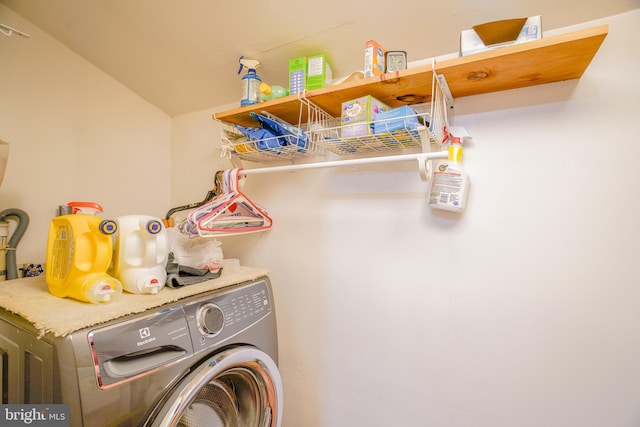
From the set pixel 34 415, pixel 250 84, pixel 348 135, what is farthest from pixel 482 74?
pixel 34 415

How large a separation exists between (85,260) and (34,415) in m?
0.37

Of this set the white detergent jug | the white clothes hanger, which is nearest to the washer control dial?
the white detergent jug

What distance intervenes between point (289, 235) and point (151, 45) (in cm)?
109

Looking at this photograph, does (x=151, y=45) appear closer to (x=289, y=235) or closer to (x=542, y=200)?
(x=289, y=235)

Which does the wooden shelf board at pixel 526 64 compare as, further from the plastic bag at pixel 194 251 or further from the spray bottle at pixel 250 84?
the plastic bag at pixel 194 251

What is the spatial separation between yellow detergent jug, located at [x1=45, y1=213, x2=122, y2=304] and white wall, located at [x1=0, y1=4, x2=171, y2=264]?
2.49ft

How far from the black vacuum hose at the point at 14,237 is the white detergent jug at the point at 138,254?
2.51 ft

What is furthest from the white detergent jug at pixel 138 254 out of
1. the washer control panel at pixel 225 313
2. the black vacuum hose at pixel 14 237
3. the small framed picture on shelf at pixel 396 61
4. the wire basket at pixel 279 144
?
the small framed picture on shelf at pixel 396 61

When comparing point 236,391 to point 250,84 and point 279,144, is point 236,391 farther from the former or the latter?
point 250,84

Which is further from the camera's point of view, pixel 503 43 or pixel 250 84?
pixel 250 84

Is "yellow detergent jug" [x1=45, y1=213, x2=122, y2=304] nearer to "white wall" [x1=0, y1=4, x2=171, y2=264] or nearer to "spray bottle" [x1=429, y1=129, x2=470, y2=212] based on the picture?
"white wall" [x1=0, y1=4, x2=171, y2=264]

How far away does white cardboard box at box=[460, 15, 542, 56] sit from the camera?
0.86 m

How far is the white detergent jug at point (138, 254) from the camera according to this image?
966 millimetres

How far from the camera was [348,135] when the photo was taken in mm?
1116
